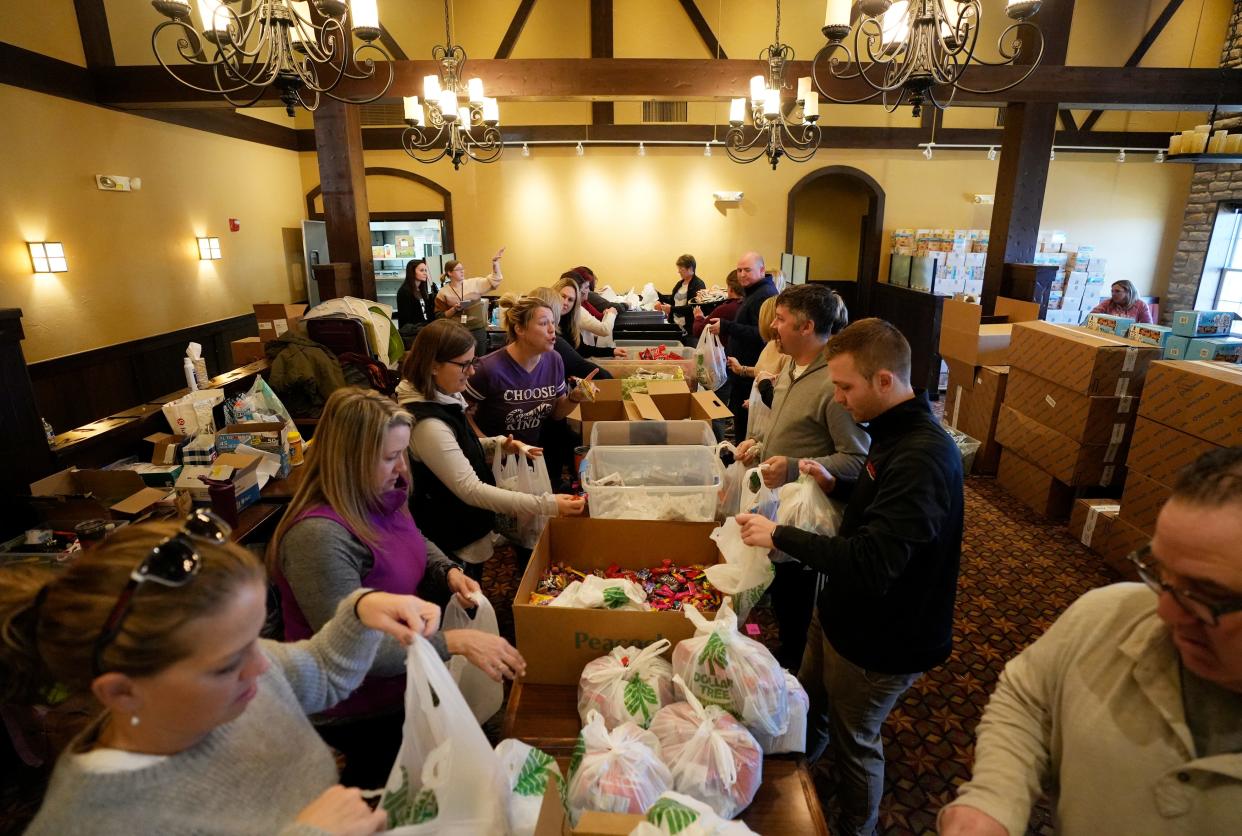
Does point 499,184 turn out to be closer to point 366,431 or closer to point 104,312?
point 104,312

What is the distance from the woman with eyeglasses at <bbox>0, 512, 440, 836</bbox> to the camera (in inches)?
27.1

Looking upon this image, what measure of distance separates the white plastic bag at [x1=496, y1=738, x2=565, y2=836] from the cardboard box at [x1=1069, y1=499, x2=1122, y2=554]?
145 inches

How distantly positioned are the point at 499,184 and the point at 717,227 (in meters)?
3.12

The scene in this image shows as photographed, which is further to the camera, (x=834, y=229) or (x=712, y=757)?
(x=834, y=229)

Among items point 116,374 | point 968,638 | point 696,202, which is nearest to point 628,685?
point 968,638

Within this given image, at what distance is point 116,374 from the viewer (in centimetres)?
562

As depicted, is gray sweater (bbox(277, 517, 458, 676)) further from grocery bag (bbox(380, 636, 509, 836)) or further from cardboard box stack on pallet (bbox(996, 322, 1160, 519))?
cardboard box stack on pallet (bbox(996, 322, 1160, 519))

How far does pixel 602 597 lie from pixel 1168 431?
3.13 m

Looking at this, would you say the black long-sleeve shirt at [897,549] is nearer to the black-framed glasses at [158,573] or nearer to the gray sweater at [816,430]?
the gray sweater at [816,430]

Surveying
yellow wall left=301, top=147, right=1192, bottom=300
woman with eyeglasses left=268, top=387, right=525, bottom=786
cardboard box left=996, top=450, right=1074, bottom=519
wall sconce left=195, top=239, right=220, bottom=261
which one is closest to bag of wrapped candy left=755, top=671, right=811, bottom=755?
woman with eyeglasses left=268, top=387, right=525, bottom=786

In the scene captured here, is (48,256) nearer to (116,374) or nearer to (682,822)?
(116,374)

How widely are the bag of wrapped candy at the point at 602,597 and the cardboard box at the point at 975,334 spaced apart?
13.2 ft

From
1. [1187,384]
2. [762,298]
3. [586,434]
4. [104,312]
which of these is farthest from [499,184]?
[1187,384]

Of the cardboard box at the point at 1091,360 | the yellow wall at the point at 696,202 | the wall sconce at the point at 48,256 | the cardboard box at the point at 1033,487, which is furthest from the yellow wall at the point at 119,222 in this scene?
the cardboard box at the point at 1033,487
